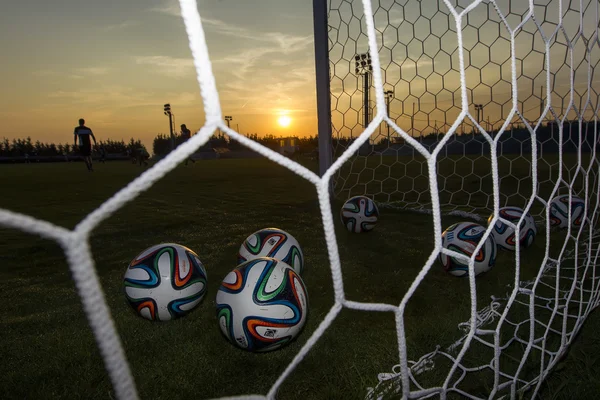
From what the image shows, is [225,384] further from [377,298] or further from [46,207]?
[46,207]

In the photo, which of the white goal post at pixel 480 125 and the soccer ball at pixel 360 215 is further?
the soccer ball at pixel 360 215

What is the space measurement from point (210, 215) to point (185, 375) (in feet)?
10.3

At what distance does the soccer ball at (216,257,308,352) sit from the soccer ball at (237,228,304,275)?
530mm

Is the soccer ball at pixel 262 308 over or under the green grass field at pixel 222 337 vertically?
over

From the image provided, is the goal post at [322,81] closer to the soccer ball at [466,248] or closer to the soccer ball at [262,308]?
the soccer ball at [466,248]

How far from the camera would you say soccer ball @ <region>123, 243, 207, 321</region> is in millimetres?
1745

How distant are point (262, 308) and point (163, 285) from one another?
602 mm

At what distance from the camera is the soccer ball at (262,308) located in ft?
4.82

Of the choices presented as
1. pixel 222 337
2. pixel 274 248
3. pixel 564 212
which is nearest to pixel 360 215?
pixel 274 248

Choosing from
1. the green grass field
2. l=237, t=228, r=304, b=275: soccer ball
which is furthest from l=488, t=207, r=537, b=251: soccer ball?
l=237, t=228, r=304, b=275: soccer ball

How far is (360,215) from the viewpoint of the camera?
337 centimetres

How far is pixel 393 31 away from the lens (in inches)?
173

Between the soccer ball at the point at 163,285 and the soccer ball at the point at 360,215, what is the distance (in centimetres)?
184

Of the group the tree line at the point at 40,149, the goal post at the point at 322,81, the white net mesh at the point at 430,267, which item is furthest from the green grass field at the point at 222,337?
the tree line at the point at 40,149
